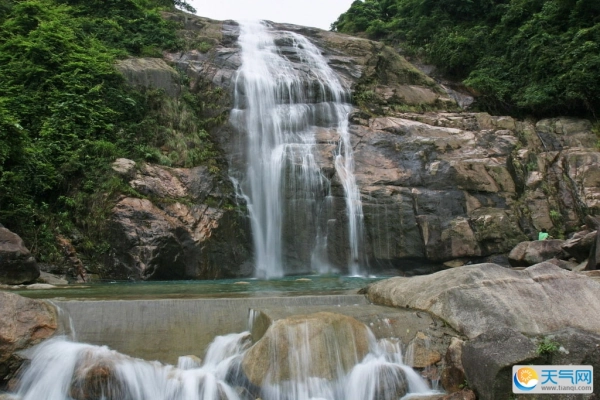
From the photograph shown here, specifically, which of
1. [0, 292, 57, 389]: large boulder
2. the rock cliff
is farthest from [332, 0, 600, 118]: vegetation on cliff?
[0, 292, 57, 389]: large boulder

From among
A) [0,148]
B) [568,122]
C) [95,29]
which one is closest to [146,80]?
[95,29]

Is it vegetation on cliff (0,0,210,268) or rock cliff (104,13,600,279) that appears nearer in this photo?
vegetation on cliff (0,0,210,268)

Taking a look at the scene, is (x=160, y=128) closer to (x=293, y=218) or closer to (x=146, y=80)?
(x=146, y=80)

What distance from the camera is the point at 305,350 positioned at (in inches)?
230

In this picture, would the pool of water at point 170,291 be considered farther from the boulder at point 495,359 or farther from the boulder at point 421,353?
the boulder at point 495,359

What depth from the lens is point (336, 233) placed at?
15391mm

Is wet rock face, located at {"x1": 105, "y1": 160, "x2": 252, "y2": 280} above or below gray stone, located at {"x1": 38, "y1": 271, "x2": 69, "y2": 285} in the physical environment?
above

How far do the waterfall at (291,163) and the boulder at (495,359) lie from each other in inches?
393

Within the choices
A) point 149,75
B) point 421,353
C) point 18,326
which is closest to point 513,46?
point 149,75

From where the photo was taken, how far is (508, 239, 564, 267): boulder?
12703mm

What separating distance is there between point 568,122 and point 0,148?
62.4 ft

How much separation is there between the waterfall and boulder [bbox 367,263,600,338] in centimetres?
815

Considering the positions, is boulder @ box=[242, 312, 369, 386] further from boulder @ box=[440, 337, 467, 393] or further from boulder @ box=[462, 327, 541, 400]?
boulder @ box=[462, 327, 541, 400]

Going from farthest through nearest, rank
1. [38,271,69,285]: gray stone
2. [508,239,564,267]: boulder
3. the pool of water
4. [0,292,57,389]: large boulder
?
[508,239,564,267]: boulder, [38,271,69,285]: gray stone, the pool of water, [0,292,57,389]: large boulder
